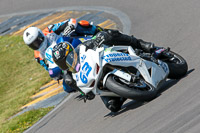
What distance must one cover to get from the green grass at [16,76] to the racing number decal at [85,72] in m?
3.90

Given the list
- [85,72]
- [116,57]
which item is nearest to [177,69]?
[116,57]

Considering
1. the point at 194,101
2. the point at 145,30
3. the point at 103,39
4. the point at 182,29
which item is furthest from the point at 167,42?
the point at 194,101

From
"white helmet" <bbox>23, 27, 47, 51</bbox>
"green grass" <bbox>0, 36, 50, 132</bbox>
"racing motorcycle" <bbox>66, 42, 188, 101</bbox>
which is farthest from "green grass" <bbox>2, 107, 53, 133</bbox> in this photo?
"racing motorcycle" <bbox>66, 42, 188, 101</bbox>

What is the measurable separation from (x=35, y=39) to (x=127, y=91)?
352 cm

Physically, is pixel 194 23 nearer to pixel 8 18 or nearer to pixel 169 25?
pixel 169 25

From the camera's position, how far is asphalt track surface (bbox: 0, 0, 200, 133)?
19.2 ft

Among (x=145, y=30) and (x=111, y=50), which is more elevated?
(x=111, y=50)

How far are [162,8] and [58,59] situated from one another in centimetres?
595

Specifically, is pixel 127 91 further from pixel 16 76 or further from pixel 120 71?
pixel 16 76

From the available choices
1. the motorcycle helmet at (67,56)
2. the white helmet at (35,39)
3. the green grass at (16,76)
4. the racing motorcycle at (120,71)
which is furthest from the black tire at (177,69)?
the green grass at (16,76)

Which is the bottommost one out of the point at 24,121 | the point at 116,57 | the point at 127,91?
the point at 24,121

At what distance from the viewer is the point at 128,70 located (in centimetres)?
727

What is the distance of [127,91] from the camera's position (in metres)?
6.67

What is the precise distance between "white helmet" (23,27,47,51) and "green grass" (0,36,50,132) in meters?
2.10
